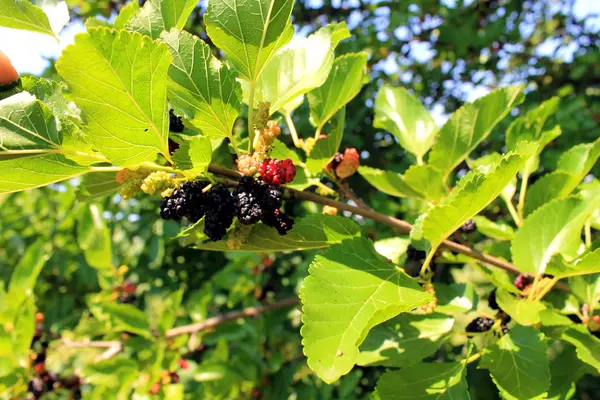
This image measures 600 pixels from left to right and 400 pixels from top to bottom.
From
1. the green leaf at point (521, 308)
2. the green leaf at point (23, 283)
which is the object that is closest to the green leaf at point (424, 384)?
the green leaf at point (521, 308)

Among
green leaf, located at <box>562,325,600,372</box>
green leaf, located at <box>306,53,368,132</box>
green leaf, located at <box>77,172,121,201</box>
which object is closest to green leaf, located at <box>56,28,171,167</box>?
green leaf, located at <box>77,172,121,201</box>

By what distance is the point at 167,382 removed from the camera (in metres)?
1.77

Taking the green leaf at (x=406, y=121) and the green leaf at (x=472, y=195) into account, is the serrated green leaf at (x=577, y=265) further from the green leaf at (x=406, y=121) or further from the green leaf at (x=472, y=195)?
the green leaf at (x=406, y=121)

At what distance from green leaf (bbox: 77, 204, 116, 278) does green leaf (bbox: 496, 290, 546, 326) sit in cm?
158

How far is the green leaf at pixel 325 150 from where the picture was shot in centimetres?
90

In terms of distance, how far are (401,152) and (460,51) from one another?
0.66m

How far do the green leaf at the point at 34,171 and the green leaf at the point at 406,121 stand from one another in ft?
2.51

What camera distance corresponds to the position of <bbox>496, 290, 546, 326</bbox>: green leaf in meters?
0.85

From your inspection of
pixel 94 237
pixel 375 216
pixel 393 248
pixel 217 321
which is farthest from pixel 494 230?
pixel 94 237

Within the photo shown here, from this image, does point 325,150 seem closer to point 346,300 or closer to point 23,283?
point 346,300

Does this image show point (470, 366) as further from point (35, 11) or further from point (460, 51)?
point (35, 11)

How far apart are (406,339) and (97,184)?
0.71 metres

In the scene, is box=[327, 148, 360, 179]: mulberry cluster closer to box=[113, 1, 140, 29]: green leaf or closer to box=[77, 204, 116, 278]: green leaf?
box=[113, 1, 140, 29]: green leaf

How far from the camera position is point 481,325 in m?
1.05
